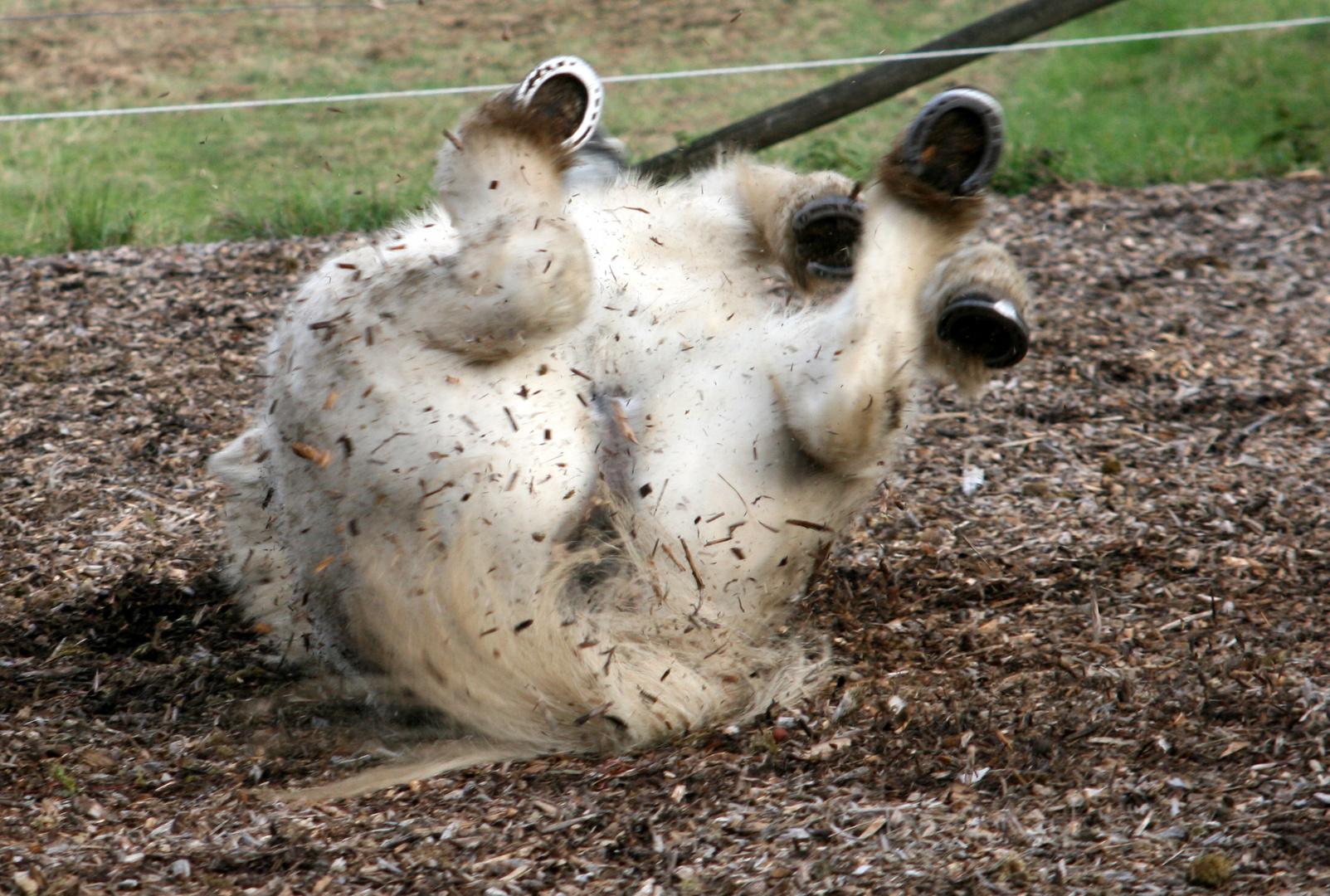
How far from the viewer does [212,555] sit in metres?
2.99

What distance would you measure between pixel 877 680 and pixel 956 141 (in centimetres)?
104

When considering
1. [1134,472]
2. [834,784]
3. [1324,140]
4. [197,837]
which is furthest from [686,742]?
[1324,140]

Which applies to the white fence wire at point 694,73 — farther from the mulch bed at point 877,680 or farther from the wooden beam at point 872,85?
the mulch bed at point 877,680

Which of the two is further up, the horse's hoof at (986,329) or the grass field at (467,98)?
the grass field at (467,98)

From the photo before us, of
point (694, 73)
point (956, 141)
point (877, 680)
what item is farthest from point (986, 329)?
point (694, 73)

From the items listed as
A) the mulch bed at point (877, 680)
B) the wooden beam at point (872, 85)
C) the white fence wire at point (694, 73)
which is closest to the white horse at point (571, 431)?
the mulch bed at point (877, 680)

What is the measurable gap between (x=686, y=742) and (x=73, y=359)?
2762 millimetres

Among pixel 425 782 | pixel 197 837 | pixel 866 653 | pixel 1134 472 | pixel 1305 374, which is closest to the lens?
pixel 197 837

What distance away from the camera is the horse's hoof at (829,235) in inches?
97.0

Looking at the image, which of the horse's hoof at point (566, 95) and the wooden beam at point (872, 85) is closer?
the horse's hoof at point (566, 95)

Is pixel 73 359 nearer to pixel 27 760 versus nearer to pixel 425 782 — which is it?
pixel 27 760

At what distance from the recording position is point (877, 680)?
2441mm

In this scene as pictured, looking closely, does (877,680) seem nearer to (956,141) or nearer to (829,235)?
(829,235)

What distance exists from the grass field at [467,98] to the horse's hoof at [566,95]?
190 cm
